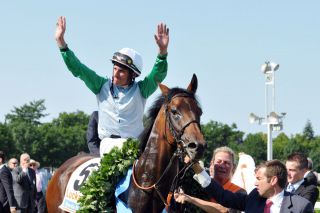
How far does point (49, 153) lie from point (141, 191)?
86.0 meters

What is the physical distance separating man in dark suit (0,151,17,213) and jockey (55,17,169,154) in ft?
23.3

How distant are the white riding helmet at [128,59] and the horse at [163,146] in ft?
2.20

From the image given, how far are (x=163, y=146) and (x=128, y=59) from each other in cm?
125

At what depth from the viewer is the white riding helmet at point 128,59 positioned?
7094 millimetres

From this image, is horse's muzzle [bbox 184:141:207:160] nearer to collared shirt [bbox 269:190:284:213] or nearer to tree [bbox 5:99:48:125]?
collared shirt [bbox 269:190:284:213]

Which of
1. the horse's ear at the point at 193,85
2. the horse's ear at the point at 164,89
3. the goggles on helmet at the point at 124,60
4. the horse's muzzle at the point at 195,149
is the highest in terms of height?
the goggles on helmet at the point at 124,60

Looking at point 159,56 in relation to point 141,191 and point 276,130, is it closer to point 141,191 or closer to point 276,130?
point 141,191

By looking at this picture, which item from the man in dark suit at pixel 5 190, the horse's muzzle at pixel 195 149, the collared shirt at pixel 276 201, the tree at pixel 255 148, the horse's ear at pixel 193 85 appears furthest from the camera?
the tree at pixel 255 148

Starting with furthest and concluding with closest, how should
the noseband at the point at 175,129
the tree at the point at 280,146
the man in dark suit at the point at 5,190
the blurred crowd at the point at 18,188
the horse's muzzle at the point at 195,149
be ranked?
the tree at the point at 280,146 < the blurred crowd at the point at 18,188 < the man in dark suit at the point at 5,190 < the noseband at the point at 175,129 < the horse's muzzle at the point at 195,149

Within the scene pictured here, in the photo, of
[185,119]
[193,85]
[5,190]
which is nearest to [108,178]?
[185,119]

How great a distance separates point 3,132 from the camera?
75500mm

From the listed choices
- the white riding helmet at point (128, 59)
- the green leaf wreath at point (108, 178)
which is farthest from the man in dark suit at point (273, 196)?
the white riding helmet at point (128, 59)

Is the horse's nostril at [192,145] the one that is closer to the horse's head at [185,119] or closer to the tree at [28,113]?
the horse's head at [185,119]

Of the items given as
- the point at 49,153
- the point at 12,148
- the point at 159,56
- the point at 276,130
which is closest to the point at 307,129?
the point at 49,153
